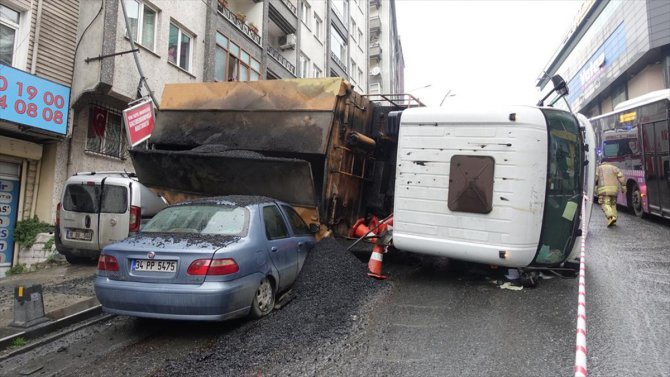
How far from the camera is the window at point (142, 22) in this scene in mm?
12117

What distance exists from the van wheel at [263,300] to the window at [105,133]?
27.1 ft

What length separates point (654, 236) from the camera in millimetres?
9328

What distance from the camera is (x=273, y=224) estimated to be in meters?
5.46

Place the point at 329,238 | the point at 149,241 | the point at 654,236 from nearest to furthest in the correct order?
the point at 149,241 → the point at 329,238 → the point at 654,236

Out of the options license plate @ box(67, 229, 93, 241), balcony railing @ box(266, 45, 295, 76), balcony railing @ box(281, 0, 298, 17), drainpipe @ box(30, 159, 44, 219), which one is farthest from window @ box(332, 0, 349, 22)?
license plate @ box(67, 229, 93, 241)

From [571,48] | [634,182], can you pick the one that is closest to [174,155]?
[634,182]

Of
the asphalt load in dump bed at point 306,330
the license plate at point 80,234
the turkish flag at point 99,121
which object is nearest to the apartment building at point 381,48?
the turkish flag at point 99,121

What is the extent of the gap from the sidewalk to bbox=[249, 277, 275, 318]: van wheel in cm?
242

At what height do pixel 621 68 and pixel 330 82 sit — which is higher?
pixel 621 68

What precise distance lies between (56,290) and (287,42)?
19.4 m

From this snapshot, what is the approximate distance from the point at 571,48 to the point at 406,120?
62.7 metres

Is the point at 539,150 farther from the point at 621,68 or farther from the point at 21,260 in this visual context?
the point at 621,68

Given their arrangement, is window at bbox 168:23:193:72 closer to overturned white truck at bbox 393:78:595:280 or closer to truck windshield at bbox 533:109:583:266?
overturned white truck at bbox 393:78:595:280

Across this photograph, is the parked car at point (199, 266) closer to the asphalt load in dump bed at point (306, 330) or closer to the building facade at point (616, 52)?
the asphalt load in dump bed at point (306, 330)
